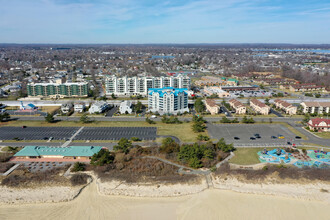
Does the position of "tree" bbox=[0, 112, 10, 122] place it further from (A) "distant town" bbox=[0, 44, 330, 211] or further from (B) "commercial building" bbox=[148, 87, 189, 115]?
(B) "commercial building" bbox=[148, 87, 189, 115]

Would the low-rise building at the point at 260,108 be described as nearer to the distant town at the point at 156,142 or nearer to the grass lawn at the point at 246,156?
the distant town at the point at 156,142

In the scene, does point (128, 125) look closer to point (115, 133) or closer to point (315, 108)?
point (115, 133)

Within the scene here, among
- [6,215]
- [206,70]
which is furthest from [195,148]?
[206,70]

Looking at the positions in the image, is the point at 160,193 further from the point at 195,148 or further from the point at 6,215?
the point at 6,215

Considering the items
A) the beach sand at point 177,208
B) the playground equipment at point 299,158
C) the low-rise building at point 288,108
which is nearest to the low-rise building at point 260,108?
the low-rise building at point 288,108

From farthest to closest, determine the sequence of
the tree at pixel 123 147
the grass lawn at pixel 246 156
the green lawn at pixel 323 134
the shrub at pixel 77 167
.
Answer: the green lawn at pixel 323 134 < the tree at pixel 123 147 < the grass lawn at pixel 246 156 < the shrub at pixel 77 167

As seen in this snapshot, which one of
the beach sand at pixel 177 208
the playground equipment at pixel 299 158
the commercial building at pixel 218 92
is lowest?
the beach sand at pixel 177 208

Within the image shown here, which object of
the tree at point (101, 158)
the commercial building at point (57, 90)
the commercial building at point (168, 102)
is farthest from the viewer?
the commercial building at point (57, 90)

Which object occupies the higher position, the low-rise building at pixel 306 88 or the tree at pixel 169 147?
the low-rise building at pixel 306 88
